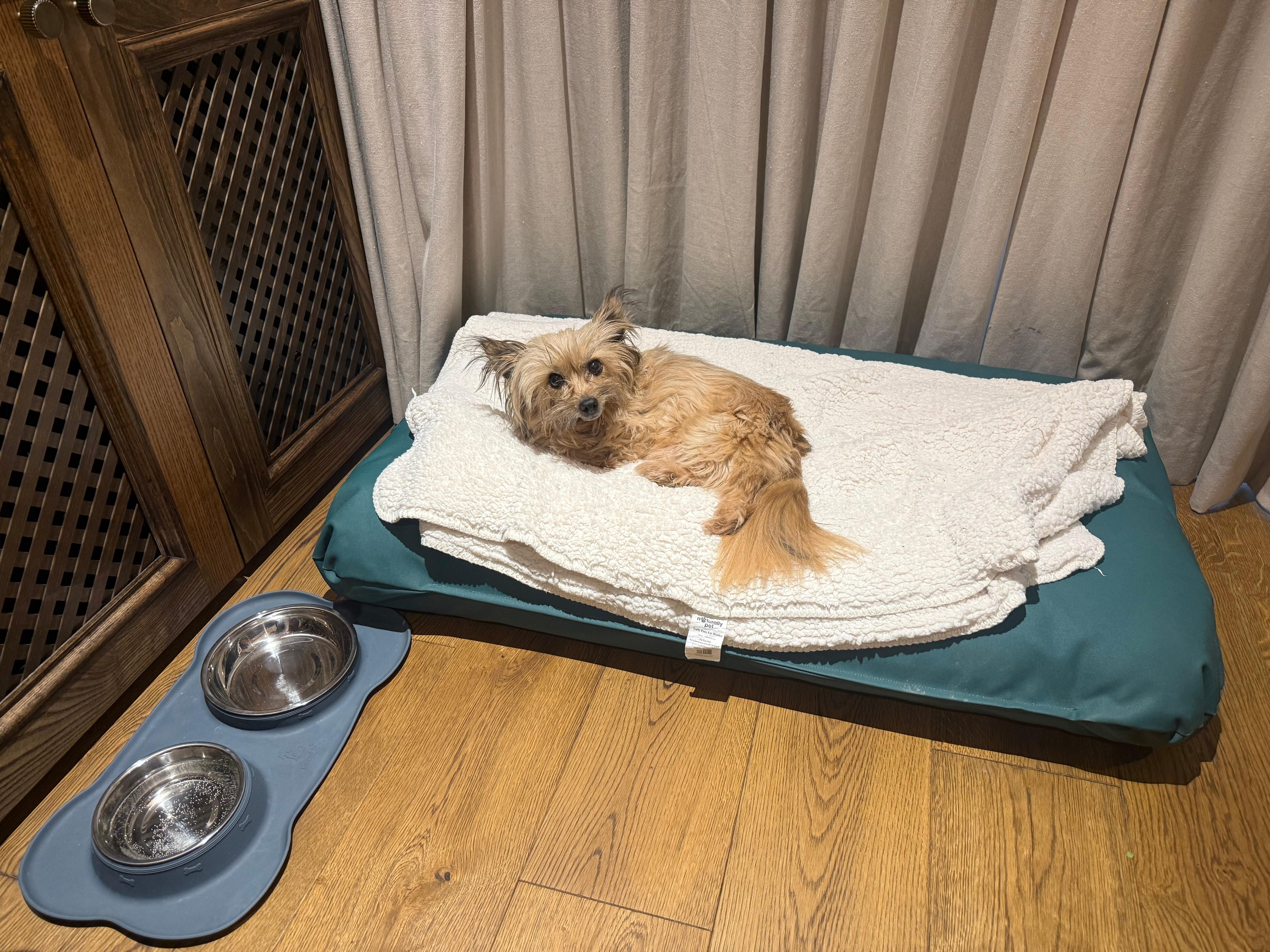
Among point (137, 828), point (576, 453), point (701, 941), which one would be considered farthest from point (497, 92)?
point (701, 941)

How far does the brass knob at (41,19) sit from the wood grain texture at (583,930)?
1.66 meters

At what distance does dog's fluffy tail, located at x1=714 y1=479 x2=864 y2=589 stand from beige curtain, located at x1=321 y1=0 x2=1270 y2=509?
90 cm

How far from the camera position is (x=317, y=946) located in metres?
1.34

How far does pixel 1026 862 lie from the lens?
4.62 feet

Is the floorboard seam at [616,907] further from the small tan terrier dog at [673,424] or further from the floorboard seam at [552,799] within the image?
the small tan terrier dog at [673,424]

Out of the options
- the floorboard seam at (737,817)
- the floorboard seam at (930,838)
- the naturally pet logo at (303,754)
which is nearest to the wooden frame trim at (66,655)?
the naturally pet logo at (303,754)

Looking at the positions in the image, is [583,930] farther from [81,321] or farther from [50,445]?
[81,321]

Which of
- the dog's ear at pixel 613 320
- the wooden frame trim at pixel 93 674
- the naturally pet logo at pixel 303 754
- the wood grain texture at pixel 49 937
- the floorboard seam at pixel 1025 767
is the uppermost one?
the dog's ear at pixel 613 320

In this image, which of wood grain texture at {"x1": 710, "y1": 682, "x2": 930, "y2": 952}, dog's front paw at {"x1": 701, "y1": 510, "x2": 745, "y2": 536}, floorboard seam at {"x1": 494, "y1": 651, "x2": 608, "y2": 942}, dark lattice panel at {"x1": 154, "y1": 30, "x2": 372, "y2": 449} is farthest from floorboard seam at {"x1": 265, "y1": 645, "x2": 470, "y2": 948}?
dark lattice panel at {"x1": 154, "y1": 30, "x2": 372, "y2": 449}

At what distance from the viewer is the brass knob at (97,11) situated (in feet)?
4.50

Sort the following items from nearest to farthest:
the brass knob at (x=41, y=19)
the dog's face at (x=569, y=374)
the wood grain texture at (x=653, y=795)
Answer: the brass knob at (x=41, y=19)
the wood grain texture at (x=653, y=795)
the dog's face at (x=569, y=374)

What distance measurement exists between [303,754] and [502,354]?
3.02 ft

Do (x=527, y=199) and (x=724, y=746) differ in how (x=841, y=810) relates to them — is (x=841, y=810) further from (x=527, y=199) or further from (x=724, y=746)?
(x=527, y=199)

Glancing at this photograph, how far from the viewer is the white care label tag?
1.53 meters
